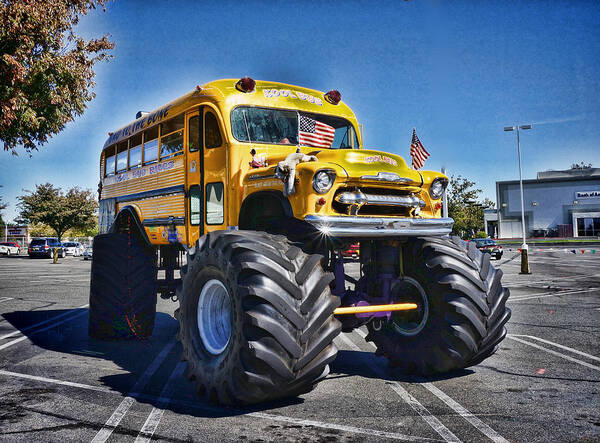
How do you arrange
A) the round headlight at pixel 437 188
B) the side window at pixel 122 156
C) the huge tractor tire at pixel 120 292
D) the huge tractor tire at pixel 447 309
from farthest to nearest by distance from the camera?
the side window at pixel 122 156, the huge tractor tire at pixel 120 292, the round headlight at pixel 437 188, the huge tractor tire at pixel 447 309

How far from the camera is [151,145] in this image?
8141 mm

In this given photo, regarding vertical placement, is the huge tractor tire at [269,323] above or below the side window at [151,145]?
below

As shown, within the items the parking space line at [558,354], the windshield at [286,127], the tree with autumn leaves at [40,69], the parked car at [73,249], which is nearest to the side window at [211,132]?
the windshield at [286,127]

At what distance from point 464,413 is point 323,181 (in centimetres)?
Result: 251

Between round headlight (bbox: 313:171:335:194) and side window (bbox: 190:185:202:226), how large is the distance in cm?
230

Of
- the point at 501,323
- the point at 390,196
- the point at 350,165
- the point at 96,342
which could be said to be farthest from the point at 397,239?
the point at 96,342

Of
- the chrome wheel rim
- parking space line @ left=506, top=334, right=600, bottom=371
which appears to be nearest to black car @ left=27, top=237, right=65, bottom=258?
parking space line @ left=506, top=334, right=600, bottom=371

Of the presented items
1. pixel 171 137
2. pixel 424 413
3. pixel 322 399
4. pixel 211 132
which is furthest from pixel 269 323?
pixel 171 137

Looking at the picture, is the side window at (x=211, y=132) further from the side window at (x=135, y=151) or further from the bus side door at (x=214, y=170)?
the side window at (x=135, y=151)

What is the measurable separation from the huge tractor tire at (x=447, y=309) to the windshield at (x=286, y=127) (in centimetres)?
201

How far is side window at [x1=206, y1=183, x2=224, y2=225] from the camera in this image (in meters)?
6.22

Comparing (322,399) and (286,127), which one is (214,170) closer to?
(286,127)

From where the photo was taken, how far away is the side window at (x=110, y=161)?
32.9 feet

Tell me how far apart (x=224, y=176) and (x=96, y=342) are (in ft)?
13.1
